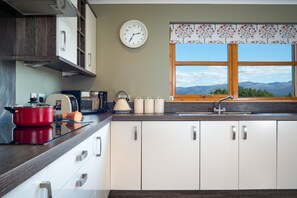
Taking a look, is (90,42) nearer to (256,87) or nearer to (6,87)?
(6,87)

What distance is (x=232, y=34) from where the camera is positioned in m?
3.35

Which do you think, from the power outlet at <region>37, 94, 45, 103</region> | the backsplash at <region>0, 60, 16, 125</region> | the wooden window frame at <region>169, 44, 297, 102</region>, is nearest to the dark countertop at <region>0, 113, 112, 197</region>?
the backsplash at <region>0, 60, 16, 125</region>

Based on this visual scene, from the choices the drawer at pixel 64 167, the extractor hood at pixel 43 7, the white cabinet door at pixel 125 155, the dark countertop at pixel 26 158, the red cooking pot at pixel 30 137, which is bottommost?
the white cabinet door at pixel 125 155

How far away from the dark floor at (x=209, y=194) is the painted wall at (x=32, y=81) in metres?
1.21

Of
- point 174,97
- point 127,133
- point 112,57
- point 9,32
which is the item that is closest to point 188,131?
point 127,133

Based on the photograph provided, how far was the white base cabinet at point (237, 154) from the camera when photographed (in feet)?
8.80

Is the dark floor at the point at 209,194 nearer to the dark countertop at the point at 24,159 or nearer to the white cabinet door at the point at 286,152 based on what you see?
the white cabinet door at the point at 286,152

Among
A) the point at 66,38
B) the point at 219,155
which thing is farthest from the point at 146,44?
the point at 219,155

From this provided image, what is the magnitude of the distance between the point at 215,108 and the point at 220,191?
0.96m

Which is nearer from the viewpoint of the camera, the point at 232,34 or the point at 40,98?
the point at 40,98

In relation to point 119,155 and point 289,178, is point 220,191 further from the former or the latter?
point 119,155

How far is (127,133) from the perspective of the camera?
2.67 meters

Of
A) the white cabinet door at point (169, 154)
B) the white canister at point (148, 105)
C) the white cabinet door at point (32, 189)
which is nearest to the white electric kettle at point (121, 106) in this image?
the white canister at point (148, 105)

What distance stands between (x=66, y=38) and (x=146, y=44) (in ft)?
4.30
